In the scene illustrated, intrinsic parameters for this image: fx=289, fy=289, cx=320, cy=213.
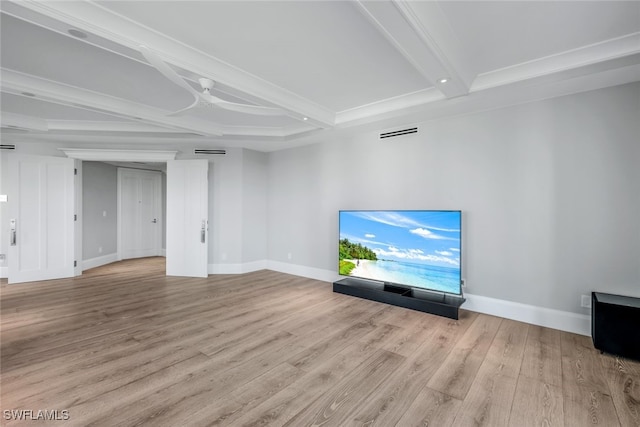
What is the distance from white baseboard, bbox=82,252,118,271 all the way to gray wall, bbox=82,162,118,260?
0.22 ft

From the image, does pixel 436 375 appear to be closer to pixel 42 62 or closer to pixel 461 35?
pixel 461 35

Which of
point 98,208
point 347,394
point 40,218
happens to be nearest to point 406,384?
point 347,394

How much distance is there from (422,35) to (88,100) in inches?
153

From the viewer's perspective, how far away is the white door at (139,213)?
7.41 m

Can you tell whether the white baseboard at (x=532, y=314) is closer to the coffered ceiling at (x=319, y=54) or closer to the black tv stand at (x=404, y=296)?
the black tv stand at (x=404, y=296)

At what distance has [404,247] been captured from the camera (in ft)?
12.9

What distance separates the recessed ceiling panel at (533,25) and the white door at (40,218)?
6670mm

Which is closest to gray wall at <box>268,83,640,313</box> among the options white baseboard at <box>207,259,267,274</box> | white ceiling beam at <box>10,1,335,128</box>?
white ceiling beam at <box>10,1,335,128</box>

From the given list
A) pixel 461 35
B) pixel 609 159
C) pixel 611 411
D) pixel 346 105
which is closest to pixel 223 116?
pixel 346 105

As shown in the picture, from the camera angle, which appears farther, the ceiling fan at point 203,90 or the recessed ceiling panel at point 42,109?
the recessed ceiling panel at point 42,109

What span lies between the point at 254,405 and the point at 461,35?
3.23 m

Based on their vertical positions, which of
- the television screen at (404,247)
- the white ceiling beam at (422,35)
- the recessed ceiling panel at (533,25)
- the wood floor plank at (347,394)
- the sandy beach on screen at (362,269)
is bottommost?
the wood floor plank at (347,394)

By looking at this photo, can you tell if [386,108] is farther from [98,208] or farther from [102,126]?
[98,208]

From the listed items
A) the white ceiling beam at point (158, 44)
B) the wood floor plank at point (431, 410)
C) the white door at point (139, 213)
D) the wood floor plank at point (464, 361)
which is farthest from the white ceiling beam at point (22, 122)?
the wood floor plank at point (464, 361)
